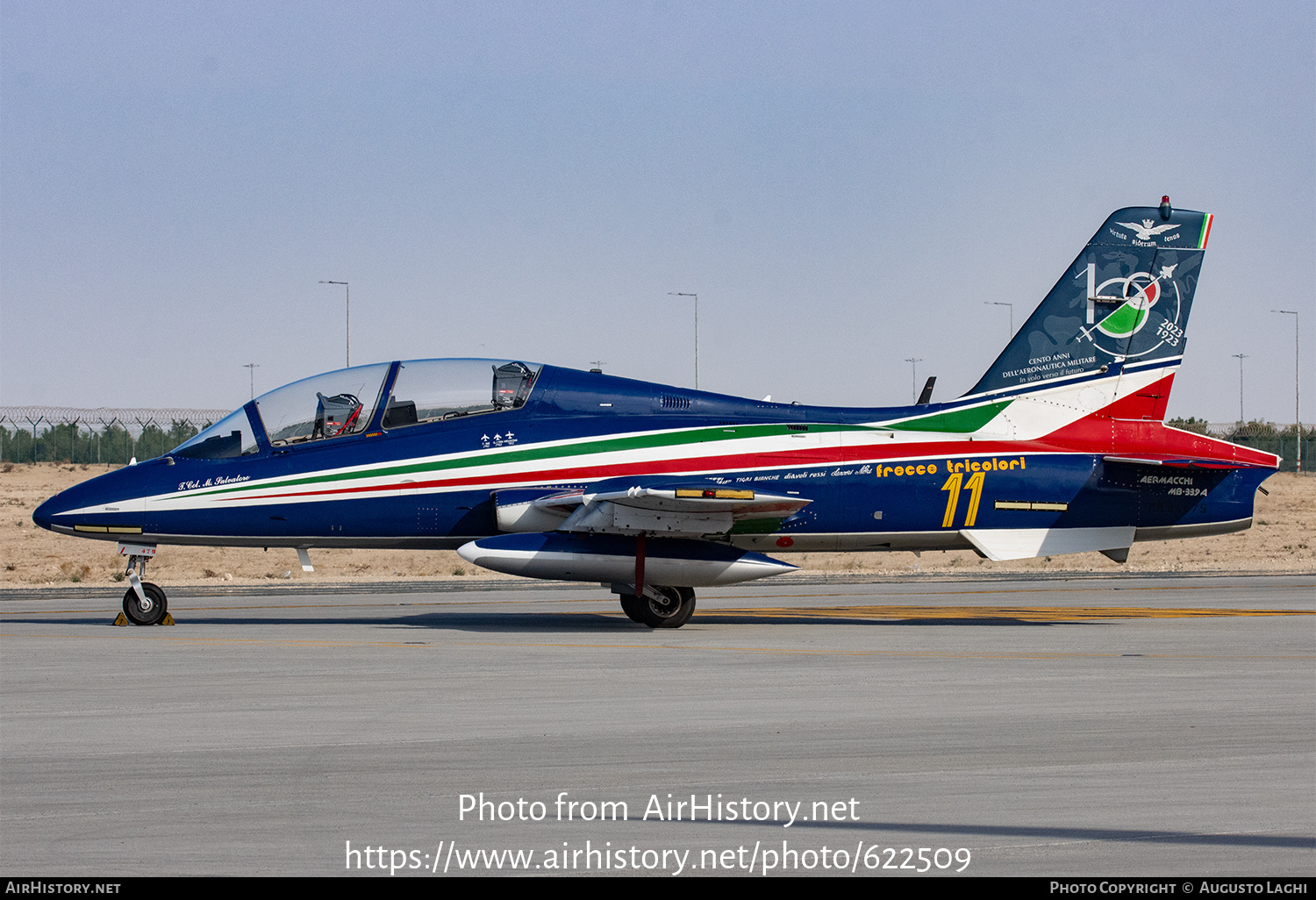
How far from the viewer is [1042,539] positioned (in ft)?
55.5

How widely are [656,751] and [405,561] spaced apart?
101ft

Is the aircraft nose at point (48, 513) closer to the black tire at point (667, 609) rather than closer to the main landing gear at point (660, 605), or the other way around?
the main landing gear at point (660, 605)

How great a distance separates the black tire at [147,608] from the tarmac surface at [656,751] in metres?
0.36

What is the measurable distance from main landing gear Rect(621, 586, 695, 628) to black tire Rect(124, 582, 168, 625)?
6.42 meters

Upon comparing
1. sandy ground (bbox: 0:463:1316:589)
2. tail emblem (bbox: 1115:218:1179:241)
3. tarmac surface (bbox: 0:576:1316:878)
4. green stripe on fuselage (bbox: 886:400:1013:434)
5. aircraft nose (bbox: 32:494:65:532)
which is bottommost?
sandy ground (bbox: 0:463:1316:589)

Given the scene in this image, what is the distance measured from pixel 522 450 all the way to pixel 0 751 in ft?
29.6

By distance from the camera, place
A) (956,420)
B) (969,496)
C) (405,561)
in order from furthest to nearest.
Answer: (405,561)
(956,420)
(969,496)

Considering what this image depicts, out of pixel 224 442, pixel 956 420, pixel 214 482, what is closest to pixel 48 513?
pixel 214 482

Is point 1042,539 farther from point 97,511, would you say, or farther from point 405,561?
point 405,561

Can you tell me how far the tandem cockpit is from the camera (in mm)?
16422

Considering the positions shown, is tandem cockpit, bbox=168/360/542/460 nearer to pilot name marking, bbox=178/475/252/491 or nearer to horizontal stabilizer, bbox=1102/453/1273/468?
pilot name marking, bbox=178/475/252/491

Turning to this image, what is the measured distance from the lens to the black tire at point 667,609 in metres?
16.4

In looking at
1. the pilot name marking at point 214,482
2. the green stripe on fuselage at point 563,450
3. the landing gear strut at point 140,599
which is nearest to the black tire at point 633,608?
the green stripe on fuselage at point 563,450

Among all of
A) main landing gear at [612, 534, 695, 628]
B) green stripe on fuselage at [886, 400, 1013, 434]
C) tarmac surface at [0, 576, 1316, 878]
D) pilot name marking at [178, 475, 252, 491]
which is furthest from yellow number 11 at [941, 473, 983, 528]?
pilot name marking at [178, 475, 252, 491]
